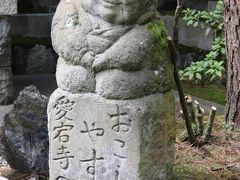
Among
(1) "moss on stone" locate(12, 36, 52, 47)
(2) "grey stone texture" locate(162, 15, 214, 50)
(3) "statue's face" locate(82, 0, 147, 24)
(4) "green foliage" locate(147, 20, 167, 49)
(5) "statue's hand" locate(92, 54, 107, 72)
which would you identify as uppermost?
(3) "statue's face" locate(82, 0, 147, 24)

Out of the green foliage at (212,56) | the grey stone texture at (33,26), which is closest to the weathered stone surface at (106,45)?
the green foliage at (212,56)

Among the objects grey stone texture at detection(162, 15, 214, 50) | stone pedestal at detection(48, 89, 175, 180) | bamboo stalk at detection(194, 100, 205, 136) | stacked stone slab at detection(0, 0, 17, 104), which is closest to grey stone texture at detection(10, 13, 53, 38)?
grey stone texture at detection(162, 15, 214, 50)

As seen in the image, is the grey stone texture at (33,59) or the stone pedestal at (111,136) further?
the grey stone texture at (33,59)

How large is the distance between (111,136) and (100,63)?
380 millimetres

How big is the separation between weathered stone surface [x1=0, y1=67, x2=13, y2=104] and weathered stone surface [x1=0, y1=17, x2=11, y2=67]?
2.6 inches

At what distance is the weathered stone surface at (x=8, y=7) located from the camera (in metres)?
6.02

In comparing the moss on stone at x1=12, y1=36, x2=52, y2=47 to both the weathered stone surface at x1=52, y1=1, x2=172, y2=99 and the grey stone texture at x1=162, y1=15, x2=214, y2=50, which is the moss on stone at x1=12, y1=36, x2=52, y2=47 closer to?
the grey stone texture at x1=162, y1=15, x2=214, y2=50

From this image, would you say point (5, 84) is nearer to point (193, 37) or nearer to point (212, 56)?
point (212, 56)

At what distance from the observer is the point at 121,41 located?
10.2 ft

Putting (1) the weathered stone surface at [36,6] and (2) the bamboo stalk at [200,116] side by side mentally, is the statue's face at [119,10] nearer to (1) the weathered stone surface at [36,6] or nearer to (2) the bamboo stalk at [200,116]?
(2) the bamboo stalk at [200,116]

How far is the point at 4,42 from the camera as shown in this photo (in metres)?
6.28

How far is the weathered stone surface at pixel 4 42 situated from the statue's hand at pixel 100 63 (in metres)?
3.27

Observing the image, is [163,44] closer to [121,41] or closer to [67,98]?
[121,41]

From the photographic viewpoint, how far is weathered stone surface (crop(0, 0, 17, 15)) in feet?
19.7
